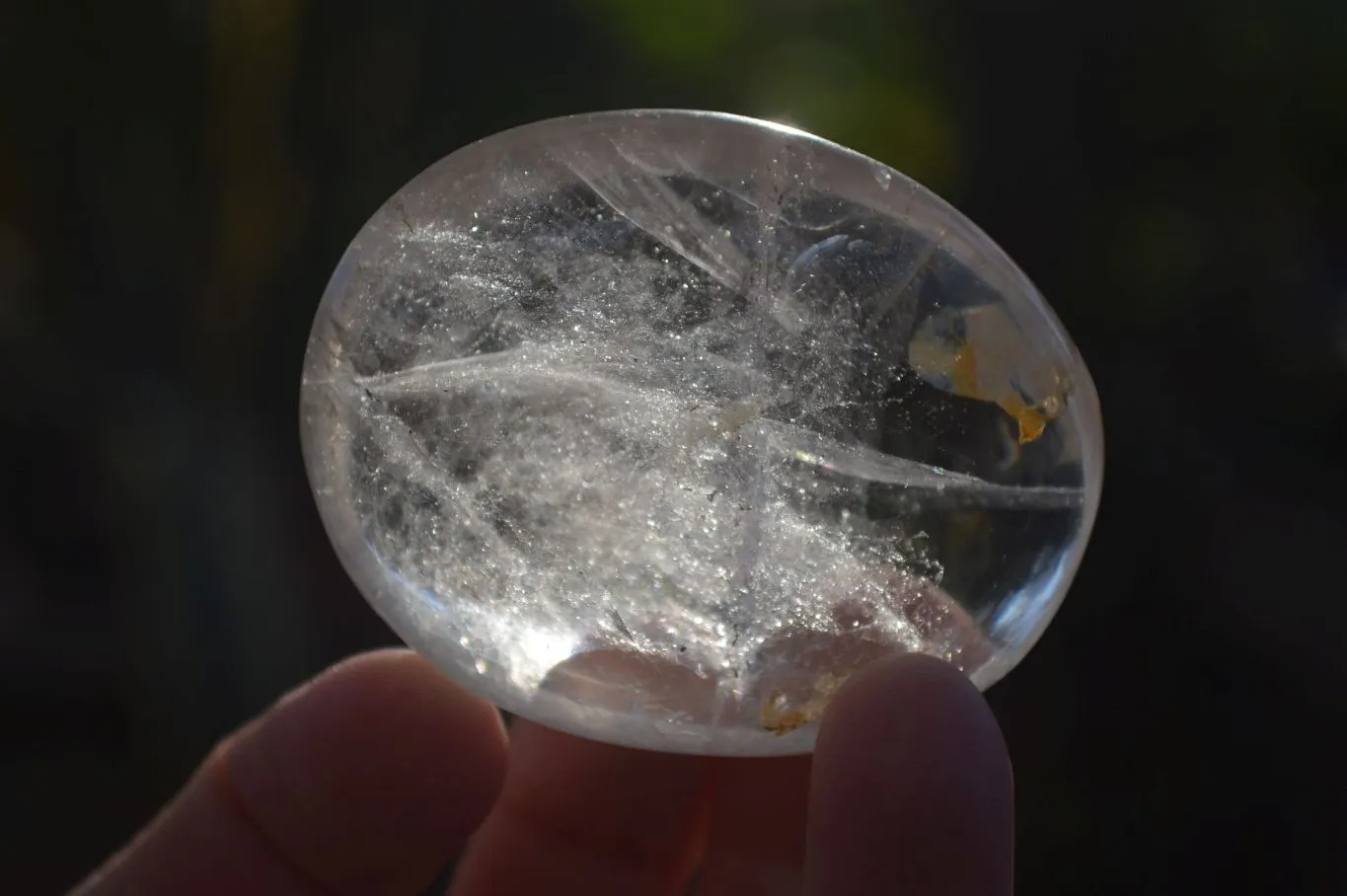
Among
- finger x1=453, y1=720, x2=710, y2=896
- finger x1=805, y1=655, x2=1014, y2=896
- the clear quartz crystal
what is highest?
the clear quartz crystal

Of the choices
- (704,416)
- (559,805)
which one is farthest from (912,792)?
(559,805)

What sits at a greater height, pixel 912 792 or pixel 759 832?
pixel 912 792

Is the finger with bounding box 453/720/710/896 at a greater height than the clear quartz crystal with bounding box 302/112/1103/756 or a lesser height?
lesser

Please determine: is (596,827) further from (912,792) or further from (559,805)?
(912,792)

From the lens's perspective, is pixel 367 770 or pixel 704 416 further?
pixel 367 770

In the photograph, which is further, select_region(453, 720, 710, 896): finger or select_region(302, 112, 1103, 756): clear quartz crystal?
select_region(453, 720, 710, 896): finger

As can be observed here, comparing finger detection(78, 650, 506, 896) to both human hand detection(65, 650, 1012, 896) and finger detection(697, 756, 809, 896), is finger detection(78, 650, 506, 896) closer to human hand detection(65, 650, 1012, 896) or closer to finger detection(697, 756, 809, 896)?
human hand detection(65, 650, 1012, 896)

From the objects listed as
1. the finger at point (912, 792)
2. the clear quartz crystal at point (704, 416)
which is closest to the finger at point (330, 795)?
the clear quartz crystal at point (704, 416)

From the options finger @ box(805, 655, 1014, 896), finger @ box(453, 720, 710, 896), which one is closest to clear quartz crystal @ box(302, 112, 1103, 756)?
finger @ box(805, 655, 1014, 896)
